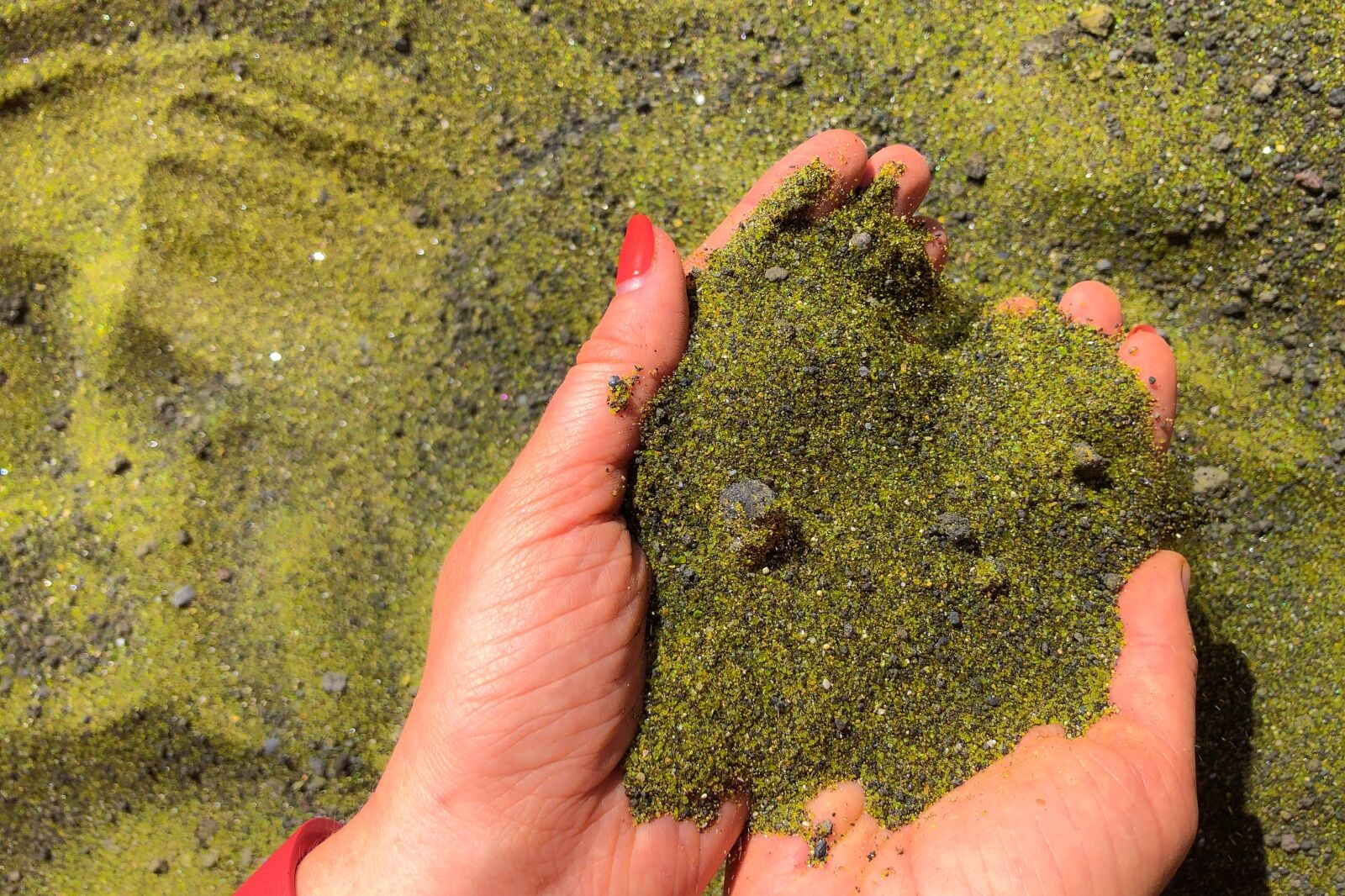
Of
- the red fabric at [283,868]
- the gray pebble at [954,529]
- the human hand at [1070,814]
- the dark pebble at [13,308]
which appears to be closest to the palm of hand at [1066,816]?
the human hand at [1070,814]

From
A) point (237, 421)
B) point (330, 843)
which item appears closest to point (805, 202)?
point (237, 421)

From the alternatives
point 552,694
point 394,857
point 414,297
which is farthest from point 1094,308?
point 394,857

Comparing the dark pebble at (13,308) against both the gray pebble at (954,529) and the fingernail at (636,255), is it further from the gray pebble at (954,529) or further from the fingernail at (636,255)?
the gray pebble at (954,529)

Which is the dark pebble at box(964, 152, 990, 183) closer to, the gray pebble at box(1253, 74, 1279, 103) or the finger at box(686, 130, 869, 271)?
the finger at box(686, 130, 869, 271)

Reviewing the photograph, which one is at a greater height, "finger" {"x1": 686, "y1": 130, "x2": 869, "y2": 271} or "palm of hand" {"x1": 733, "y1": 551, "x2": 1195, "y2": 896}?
"finger" {"x1": 686, "y1": 130, "x2": 869, "y2": 271}

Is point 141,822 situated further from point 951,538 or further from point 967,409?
point 967,409

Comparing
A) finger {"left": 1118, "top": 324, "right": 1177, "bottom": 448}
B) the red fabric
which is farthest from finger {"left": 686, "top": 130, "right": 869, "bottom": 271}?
the red fabric
